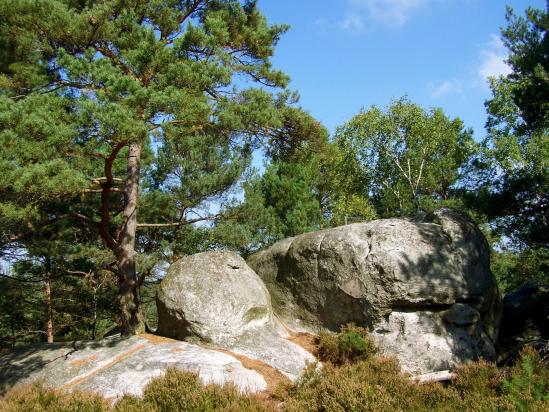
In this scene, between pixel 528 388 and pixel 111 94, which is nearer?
pixel 528 388

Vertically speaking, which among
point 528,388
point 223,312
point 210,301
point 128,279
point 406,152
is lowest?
point 528,388

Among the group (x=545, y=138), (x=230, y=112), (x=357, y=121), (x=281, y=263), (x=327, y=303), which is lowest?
(x=327, y=303)

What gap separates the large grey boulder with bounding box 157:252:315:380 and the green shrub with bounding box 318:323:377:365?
13.7 inches

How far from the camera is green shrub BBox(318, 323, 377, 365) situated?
957 centimetres

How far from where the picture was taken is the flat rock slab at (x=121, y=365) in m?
8.13

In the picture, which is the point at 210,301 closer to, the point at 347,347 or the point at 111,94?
the point at 347,347

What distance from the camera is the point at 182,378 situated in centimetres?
675

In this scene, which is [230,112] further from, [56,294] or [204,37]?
[56,294]

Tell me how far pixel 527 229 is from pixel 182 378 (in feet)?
28.6

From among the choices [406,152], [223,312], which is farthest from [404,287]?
[406,152]

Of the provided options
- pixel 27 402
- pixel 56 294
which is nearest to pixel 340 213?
pixel 56 294

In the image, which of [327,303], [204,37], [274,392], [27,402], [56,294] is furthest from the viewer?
[56,294]

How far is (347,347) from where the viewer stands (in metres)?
9.71

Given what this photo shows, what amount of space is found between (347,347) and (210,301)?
9.48 feet
